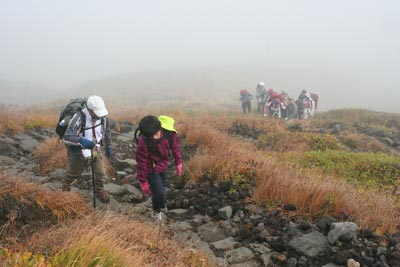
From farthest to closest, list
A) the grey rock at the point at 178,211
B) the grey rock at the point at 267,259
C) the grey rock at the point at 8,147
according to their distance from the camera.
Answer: the grey rock at the point at 8,147 < the grey rock at the point at 178,211 < the grey rock at the point at 267,259

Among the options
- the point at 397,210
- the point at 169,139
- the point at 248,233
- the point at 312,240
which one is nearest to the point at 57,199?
the point at 169,139

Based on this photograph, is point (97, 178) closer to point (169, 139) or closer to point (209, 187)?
point (169, 139)

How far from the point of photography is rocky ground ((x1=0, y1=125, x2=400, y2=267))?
15.2 feet

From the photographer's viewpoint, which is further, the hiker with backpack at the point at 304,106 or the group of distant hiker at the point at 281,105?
the hiker with backpack at the point at 304,106

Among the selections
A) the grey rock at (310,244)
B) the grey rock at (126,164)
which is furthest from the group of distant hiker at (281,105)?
the grey rock at (310,244)

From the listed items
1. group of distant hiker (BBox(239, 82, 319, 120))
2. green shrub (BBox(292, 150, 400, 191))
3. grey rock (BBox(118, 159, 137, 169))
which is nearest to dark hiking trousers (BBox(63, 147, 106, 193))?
grey rock (BBox(118, 159, 137, 169))

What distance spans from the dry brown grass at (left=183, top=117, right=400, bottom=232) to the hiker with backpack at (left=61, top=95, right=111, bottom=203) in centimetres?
182

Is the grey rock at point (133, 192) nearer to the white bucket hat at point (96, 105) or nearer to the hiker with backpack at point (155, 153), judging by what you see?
the hiker with backpack at point (155, 153)

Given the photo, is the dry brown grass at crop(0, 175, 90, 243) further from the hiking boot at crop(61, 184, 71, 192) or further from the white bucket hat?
the white bucket hat

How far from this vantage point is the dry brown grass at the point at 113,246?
10.5ft

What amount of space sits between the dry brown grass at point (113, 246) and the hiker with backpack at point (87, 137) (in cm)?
156

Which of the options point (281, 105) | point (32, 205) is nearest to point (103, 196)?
point (32, 205)

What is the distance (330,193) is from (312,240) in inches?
45.5

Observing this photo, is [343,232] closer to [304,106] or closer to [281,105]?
[281,105]
